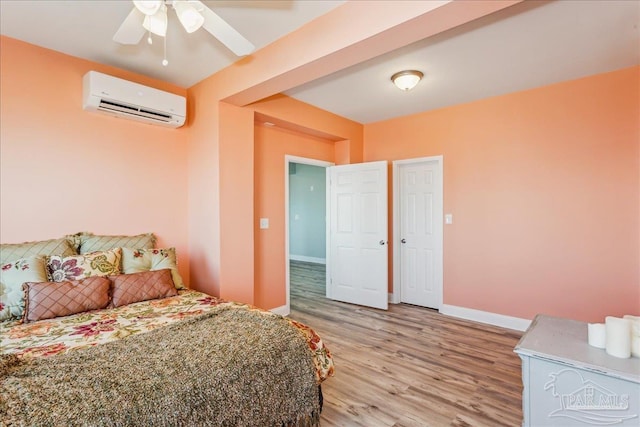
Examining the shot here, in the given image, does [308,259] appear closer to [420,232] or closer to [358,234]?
[358,234]

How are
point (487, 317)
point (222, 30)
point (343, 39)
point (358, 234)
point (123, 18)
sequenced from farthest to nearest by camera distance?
point (358, 234), point (487, 317), point (123, 18), point (343, 39), point (222, 30)

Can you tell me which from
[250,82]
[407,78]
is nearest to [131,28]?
[250,82]

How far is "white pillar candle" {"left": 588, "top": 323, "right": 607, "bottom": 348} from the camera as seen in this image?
5.23ft

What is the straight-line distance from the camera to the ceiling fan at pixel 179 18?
60.3 inches

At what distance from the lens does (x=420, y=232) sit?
4.25 metres

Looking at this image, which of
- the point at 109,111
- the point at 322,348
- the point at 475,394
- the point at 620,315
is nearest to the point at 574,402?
the point at 475,394

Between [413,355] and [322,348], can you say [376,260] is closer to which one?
[413,355]

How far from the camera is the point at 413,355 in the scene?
2.81 m

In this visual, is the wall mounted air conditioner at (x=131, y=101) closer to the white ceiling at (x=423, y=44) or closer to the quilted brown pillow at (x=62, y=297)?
the white ceiling at (x=423, y=44)

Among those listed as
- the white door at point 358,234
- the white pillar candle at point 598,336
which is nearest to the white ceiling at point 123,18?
the white door at point 358,234

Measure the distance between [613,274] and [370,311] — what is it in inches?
98.0

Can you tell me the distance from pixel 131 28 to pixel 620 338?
10.0 feet

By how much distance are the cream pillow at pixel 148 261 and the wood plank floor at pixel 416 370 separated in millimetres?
1599

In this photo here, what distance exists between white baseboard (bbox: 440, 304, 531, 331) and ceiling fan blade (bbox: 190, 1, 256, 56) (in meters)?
3.62
